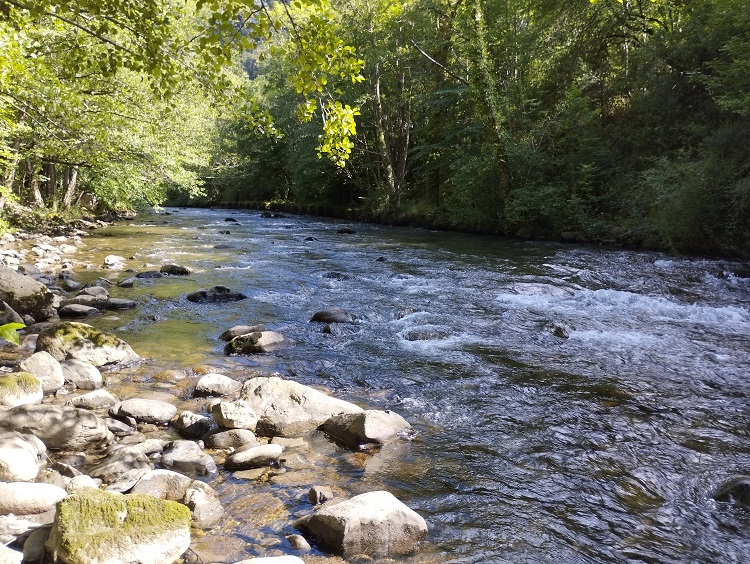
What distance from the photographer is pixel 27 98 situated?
1037cm

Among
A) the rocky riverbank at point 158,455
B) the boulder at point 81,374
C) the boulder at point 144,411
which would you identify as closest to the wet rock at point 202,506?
the rocky riverbank at point 158,455

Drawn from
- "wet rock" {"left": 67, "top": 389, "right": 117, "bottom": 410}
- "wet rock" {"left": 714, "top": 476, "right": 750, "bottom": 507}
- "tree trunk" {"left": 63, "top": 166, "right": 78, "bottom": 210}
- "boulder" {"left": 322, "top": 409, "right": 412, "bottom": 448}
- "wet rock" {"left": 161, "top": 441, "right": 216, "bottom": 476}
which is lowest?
"wet rock" {"left": 67, "top": 389, "right": 117, "bottom": 410}

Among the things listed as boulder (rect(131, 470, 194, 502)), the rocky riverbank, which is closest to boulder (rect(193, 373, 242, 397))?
the rocky riverbank

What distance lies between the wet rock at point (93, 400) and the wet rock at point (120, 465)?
1.16m

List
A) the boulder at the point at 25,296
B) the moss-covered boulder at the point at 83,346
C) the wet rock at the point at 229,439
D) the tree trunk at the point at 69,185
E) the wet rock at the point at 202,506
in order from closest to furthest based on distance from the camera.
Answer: the wet rock at the point at 202,506 → the wet rock at the point at 229,439 → the moss-covered boulder at the point at 83,346 → the boulder at the point at 25,296 → the tree trunk at the point at 69,185

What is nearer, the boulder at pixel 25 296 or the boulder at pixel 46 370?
the boulder at pixel 46 370

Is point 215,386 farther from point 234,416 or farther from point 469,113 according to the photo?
point 469,113

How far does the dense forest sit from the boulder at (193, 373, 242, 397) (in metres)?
Result: 2.66

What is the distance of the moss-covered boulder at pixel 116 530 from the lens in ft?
9.10

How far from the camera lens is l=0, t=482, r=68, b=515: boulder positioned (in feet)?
10.8

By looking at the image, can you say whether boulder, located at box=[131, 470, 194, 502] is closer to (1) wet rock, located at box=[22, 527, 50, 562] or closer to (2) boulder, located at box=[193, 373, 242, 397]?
(1) wet rock, located at box=[22, 527, 50, 562]

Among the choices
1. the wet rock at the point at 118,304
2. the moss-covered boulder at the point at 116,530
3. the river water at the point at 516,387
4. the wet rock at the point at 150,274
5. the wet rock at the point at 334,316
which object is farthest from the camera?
the wet rock at the point at 150,274

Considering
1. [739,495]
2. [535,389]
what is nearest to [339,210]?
[535,389]

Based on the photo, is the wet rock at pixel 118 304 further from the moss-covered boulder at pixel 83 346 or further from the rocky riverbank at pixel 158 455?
the moss-covered boulder at pixel 83 346
